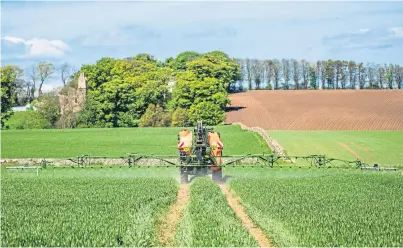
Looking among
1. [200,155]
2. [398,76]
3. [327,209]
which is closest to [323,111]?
[200,155]

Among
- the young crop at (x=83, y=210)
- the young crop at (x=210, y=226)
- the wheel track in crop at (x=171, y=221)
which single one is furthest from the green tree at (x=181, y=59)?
the young crop at (x=210, y=226)

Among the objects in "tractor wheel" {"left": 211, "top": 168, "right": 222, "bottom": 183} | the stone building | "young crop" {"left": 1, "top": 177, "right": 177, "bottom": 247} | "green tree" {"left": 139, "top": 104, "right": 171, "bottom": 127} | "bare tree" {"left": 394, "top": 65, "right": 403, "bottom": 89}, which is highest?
"bare tree" {"left": 394, "top": 65, "right": 403, "bottom": 89}

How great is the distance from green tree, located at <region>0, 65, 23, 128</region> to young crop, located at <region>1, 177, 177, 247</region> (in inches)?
2373

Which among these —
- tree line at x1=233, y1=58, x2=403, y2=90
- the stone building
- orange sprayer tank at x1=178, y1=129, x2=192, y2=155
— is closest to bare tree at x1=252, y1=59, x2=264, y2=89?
tree line at x1=233, y1=58, x2=403, y2=90

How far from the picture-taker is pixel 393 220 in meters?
17.6

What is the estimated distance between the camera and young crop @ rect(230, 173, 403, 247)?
1518 cm

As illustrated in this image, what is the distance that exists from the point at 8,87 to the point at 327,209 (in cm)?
8413

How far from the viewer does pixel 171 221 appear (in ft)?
Answer: 62.0

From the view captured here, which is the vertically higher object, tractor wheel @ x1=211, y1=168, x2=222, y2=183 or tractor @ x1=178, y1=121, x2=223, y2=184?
tractor @ x1=178, y1=121, x2=223, y2=184

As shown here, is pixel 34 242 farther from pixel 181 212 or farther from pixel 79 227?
pixel 181 212

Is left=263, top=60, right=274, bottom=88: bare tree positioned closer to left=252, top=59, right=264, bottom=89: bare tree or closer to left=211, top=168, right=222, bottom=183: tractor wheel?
left=252, top=59, right=264, bottom=89: bare tree

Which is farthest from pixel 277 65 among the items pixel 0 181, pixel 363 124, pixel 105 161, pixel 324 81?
pixel 0 181

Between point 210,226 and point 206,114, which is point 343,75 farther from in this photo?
point 210,226

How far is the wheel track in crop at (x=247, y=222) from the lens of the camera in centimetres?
1602
